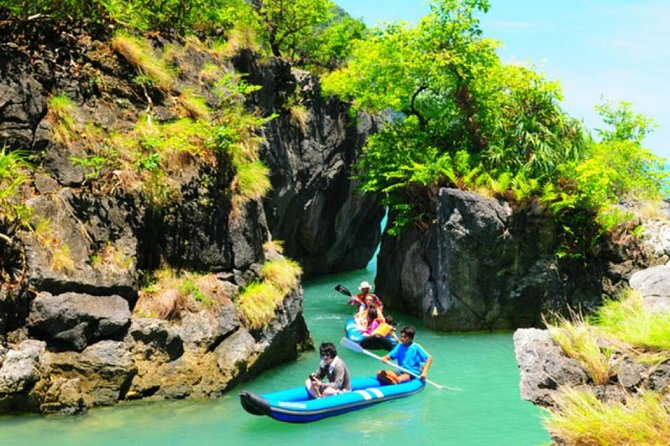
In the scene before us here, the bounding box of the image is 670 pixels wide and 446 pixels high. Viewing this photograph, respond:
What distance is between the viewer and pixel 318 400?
959 cm

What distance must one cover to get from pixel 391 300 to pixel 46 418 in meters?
12.2

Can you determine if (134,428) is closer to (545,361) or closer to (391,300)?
(545,361)

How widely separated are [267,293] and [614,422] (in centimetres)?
775

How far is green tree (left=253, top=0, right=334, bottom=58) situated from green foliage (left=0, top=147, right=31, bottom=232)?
13303 millimetres

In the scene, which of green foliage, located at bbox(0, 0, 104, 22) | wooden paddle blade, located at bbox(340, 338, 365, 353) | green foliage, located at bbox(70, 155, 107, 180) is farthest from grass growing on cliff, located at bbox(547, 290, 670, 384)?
green foliage, located at bbox(0, 0, 104, 22)

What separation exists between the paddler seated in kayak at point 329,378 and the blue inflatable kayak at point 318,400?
0.13 metres

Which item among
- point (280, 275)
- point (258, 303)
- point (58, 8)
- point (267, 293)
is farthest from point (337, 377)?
point (58, 8)

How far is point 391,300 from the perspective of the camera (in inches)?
768

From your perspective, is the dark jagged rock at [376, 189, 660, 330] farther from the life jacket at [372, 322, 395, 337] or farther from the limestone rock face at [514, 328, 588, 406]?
the limestone rock face at [514, 328, 588, 406]

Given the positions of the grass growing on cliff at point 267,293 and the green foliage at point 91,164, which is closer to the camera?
the green foliage at point 91,164

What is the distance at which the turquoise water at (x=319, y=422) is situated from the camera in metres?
8.56

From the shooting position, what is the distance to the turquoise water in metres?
8.56

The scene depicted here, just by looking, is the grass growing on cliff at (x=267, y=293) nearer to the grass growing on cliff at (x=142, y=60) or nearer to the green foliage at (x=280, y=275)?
the green foliage at (x=280, y=275)

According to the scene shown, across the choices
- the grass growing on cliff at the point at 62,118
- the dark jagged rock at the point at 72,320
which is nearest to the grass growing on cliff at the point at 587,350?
the dark jagged rock at the point at 72,320
